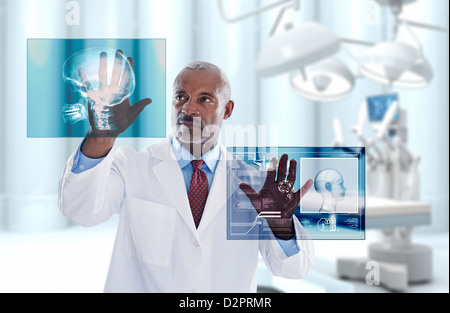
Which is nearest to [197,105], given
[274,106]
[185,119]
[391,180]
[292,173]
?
[185,119]

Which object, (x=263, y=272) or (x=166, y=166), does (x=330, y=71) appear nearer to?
(x=263, y=272)

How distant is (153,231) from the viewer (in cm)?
44

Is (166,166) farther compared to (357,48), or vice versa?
(357,48)

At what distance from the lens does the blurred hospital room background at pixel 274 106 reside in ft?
1.73

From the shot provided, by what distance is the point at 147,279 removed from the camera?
0.44 m

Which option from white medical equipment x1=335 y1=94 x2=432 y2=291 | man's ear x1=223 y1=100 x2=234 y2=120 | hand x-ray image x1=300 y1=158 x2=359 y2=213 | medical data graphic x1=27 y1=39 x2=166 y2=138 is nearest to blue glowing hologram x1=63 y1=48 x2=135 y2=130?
medical data graphic x1=27 y1=39 x2=166 y2=138

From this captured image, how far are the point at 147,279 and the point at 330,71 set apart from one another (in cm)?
69

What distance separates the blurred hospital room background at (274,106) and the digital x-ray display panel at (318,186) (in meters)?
0.03

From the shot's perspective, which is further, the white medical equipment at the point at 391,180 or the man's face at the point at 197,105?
the white medical equipment at the point at 391,180

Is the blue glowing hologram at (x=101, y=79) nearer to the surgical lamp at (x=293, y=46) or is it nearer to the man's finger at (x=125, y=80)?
the man's finger at (x=125, y=80)

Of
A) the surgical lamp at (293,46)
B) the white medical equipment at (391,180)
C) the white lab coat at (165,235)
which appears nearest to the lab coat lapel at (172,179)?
the white lab coat at (165,235)

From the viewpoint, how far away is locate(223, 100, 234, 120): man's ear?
44 centimetres

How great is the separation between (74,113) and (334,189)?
0.28 metres
